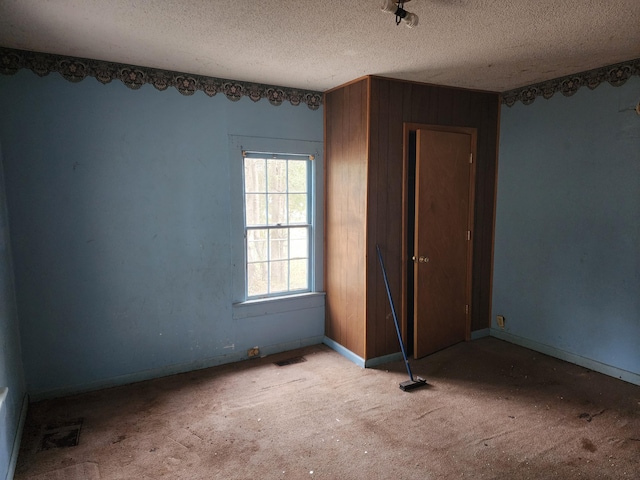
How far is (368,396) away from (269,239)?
5.63 feet

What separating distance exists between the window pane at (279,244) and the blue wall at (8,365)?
2.07 meters

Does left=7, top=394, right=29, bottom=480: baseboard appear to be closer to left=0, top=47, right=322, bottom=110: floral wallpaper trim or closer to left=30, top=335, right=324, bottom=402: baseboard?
left=30, top=335, right=324, bottom=402: baseboard

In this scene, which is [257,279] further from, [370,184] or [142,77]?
[142,77]

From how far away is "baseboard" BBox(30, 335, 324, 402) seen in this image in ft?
10.5

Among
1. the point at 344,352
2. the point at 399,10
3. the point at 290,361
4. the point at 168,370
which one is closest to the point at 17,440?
the point at 168,370

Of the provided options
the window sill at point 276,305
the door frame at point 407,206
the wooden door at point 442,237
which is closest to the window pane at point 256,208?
the window sill at point 276,305

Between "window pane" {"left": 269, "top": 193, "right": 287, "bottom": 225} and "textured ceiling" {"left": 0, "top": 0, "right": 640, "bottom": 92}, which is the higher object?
"textured ceiling" {"left": 0, "top": 0, "right": 640, "bottom": 92}

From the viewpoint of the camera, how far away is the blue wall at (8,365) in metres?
2.24

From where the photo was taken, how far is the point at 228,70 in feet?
11.1

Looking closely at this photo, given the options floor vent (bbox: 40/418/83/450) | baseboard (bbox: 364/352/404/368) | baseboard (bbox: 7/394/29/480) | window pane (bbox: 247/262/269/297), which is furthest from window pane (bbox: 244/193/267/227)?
Result: baseboard (bbox: 7/394/29/480)

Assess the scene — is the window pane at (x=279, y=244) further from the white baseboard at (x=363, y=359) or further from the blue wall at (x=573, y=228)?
the blue wall at (x=573, y=228)

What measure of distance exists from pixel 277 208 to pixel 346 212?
27.1 inches

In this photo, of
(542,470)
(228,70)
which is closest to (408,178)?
(228,70)

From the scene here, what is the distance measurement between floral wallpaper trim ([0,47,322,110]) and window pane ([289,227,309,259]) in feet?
4.10
